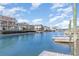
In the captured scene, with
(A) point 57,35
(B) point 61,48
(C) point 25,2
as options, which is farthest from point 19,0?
(B) point 61,48

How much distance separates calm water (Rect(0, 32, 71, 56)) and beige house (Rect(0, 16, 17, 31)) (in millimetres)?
111

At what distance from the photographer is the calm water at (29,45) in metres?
1.84

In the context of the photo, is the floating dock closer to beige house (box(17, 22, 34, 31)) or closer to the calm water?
the calm water

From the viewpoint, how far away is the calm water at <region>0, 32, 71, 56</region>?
6.03ft

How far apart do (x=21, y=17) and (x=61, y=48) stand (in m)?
0.62

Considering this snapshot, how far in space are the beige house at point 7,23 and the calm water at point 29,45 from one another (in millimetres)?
111

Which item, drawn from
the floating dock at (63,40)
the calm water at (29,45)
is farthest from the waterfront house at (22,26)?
the floating dock at (63,40)

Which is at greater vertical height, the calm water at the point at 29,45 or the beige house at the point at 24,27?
the beige house at the point at 24,27

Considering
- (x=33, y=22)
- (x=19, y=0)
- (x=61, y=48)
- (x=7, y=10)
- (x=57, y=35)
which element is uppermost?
(x=19, y=0)

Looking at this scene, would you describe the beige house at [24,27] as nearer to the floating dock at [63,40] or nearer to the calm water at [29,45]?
the calm water at [29,45]

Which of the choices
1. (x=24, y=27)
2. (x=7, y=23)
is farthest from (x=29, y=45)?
(x=7, y=23)

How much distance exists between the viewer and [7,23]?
1935 millimetres

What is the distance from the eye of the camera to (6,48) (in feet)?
6.07

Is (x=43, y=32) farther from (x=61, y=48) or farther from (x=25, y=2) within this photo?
(x=25, y=2)
